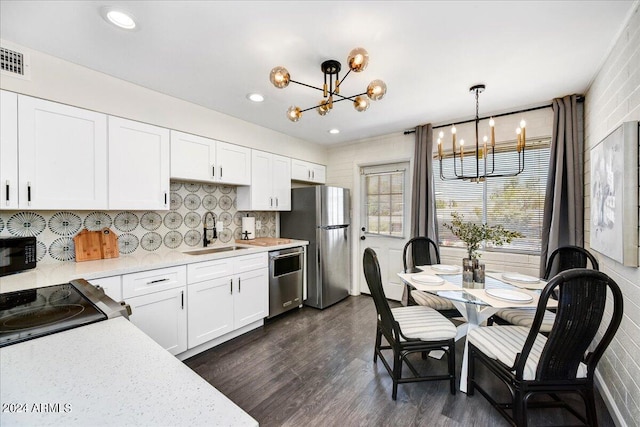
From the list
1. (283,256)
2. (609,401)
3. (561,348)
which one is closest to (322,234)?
(283,256)

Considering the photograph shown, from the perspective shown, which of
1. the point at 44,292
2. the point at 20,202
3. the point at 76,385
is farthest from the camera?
the point at 20,202

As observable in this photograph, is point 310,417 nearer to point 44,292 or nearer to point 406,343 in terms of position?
point 406,343

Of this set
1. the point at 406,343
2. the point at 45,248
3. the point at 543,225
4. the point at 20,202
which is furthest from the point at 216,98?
the point at 543,225

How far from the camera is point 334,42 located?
1.79 meters

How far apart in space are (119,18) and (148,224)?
1.75 m

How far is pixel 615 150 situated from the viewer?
1668 millimetres

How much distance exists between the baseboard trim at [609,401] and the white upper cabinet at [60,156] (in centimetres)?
376

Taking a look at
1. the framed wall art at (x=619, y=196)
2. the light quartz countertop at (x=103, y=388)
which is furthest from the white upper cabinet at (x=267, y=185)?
the framed wall art at (x=619, y=196)

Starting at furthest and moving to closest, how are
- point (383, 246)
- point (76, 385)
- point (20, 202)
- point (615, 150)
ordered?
point (383, 246) → point (20, 202) → point (615, 150) → point (76, 385)

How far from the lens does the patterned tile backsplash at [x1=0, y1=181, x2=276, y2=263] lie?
209 cm

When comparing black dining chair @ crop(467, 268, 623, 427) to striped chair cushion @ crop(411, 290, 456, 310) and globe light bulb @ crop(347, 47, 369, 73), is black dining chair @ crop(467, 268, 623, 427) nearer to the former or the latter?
striped chair cushion @ crop(411, 290, 456, 310)

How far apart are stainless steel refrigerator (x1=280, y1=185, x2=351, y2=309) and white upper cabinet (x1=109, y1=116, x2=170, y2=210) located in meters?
1.73

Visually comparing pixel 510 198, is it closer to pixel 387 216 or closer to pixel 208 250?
pixel 387 216

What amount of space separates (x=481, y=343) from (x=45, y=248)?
3.25m
